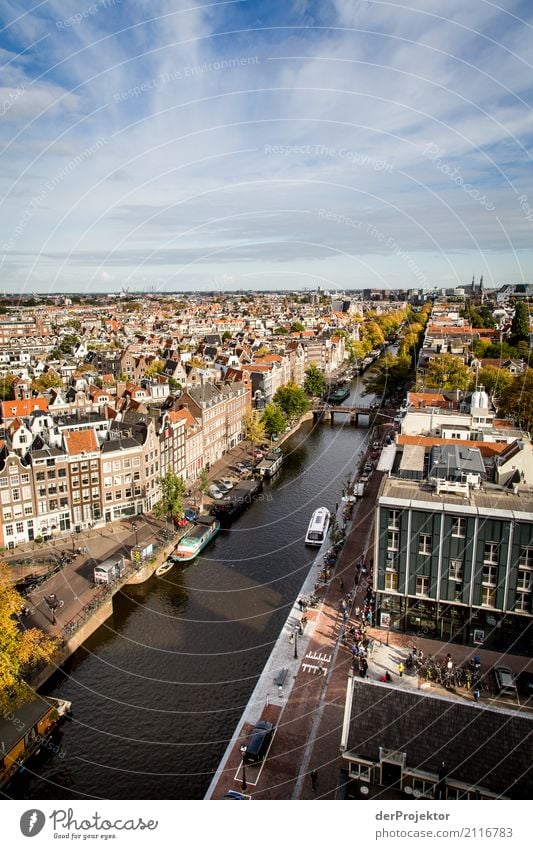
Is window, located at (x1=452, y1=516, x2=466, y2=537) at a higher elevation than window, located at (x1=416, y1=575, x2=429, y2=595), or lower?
higher

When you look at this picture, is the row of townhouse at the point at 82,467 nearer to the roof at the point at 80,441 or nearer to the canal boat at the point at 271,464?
the roof at the point at 80,441

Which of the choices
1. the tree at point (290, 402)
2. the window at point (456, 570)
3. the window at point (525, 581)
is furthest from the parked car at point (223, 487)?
the window at point (525, 581)

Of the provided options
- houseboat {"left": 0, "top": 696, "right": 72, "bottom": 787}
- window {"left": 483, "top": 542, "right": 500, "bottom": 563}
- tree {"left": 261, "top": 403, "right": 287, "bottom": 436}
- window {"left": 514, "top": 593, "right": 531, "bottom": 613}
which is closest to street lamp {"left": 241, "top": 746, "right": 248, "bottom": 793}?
houseboat {"left": 0, "top": 696, "right": 72, "bottom": 787}

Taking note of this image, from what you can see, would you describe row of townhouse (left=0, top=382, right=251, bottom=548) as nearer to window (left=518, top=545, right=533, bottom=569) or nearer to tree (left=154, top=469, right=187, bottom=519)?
tree (left=154, top=469, right=187, bottom=519)

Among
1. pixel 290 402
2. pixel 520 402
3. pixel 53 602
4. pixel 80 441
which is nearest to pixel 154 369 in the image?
pixel 290 402

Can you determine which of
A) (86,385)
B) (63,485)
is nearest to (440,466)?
(63,485)

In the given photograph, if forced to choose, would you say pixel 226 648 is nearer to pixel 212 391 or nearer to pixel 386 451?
pixel 386 451

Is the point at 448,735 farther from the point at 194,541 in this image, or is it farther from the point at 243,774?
the point at 194,541

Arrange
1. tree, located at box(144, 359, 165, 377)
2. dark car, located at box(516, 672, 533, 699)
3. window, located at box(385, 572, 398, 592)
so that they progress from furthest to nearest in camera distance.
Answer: tree, located at box(144, 359, 165, 377) → window, located at box(385, 572, 398, 592) → dark car, located at box(516, 672, 533, 699)
